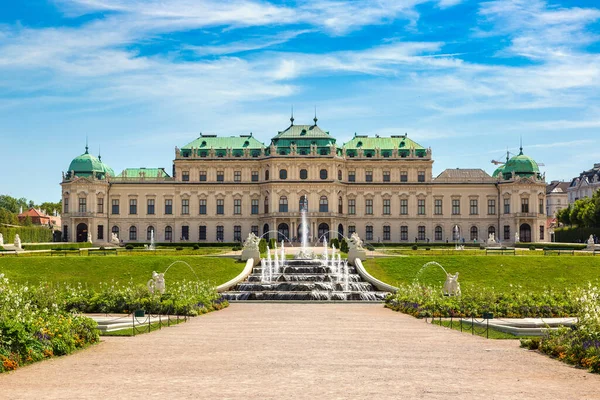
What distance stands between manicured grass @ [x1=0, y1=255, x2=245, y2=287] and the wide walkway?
62.6 ft

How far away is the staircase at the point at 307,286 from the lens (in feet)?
129

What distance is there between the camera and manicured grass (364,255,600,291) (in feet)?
Answer: 138

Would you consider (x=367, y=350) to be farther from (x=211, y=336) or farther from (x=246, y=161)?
(x=246, y=161)

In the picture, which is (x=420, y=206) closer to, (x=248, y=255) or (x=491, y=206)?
(x=491, y=206)

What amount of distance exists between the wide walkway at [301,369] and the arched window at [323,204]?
6083 centimetres

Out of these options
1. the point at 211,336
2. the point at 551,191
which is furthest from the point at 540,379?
the point at 551,191

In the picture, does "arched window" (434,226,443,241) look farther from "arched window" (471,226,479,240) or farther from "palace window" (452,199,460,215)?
"arched window" (471,226,479,240)

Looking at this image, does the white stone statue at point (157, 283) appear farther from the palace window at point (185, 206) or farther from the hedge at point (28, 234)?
the palace window at point (185, 206)

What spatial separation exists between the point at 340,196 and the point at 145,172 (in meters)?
23.2

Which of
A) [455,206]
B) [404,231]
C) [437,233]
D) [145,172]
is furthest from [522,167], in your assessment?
[145,172]

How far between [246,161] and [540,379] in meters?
74.0

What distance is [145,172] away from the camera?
92000 millimetres

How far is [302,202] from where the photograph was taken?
8556 centimetres

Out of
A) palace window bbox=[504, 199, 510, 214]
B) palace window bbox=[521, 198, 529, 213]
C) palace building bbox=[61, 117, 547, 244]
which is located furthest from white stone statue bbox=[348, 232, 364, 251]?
palace window bbox=[521, 198, 529, 213]
